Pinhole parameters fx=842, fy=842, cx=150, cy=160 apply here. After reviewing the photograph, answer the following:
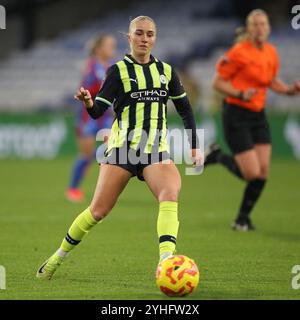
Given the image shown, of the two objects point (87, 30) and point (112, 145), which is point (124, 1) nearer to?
point (87, 30)

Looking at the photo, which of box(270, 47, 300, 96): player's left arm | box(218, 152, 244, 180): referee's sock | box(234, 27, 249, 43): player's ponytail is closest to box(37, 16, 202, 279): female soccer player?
box(270, 47, 300, 96): player's left arm

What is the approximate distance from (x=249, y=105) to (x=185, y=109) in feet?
11.0

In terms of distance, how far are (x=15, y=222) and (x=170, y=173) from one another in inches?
188

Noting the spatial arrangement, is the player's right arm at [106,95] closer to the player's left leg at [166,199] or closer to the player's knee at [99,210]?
the player's left leg at [166,199]

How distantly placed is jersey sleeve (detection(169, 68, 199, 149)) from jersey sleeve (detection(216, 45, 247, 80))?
3.37 metres

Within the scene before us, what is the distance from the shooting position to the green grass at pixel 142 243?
659cm

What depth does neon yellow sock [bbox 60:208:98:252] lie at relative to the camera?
22.5 ft

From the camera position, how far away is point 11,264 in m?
7.73

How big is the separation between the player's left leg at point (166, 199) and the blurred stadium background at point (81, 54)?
13597mm

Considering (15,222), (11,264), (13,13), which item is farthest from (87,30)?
(11,264)

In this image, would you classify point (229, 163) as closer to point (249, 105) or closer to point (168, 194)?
point (249, 105)

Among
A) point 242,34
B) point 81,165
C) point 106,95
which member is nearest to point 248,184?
point 242,34
